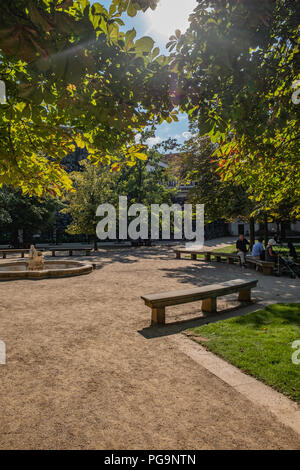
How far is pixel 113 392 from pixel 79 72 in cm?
344

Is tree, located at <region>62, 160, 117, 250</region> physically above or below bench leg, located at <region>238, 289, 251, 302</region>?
above

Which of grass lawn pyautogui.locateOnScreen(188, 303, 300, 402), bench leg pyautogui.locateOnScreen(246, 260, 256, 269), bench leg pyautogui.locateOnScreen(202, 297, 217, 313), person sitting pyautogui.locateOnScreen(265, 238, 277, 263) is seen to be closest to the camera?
grass lawn pyautogui.locateOnScreen(188, 303, 300, 402)

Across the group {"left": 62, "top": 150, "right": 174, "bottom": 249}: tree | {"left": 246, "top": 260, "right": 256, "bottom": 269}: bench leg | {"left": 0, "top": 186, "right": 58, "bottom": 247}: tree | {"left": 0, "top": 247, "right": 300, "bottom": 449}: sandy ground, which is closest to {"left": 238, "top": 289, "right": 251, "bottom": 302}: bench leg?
{"left": 0, "top": 247, "right": 300, "bottom": 449}: sandy ground

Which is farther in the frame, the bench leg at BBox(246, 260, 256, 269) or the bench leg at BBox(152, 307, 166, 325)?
the bench leg at BBox(246, 260, 256, 269)

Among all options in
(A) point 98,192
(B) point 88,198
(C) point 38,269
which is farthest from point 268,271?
(B) point 88,198

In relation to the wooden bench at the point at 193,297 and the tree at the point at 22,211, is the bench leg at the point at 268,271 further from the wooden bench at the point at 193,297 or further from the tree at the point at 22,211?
the tree at the point at 22,211

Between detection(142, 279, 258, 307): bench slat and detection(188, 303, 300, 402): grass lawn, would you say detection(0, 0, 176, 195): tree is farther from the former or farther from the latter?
detection(188, 303, 300, 402): grass lawn

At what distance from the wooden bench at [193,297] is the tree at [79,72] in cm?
302

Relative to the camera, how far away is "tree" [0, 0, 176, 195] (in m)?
2.15

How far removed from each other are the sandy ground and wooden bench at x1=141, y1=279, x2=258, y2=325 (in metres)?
0.31

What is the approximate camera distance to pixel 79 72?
2.34 meters

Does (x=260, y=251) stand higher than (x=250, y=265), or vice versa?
(x=260, y=251)

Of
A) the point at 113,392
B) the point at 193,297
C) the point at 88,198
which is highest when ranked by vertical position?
the point at 88,198

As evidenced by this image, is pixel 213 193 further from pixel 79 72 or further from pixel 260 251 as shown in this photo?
pixel 79 72
